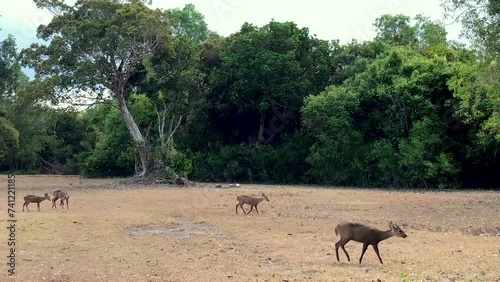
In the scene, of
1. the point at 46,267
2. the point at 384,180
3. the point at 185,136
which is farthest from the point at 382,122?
the point at 46,267

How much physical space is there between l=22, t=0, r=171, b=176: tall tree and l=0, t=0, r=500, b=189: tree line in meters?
0.08

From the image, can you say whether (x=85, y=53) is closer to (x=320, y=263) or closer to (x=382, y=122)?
(x=382, y=122)

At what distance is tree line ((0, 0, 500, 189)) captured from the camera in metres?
32.5

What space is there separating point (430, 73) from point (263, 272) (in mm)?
25973

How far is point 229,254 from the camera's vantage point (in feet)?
38.4

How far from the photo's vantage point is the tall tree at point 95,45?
32125 mm

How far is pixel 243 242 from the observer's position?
13.3 m

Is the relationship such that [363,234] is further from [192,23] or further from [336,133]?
[192,23]

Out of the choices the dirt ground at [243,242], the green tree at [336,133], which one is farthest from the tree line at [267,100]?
the dirt ground at [243,242]

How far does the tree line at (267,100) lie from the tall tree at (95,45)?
0.08 metres

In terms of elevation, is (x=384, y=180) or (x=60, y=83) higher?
(x=60, y=83)

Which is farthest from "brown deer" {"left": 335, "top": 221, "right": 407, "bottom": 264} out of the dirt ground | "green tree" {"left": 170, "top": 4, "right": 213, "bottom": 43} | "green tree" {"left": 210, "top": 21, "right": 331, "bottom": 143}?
"green tree" {"left": 170, "top": 4, "right": 213, "bottom": 43}

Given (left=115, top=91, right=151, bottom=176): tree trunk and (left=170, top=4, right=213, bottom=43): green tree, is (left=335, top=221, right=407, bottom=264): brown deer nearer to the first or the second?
(left=115, top=91, right=151, bottom=176): tree trunk

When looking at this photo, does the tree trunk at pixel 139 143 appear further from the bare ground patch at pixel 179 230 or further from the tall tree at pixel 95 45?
the bare ground patch at pixel 179 230
